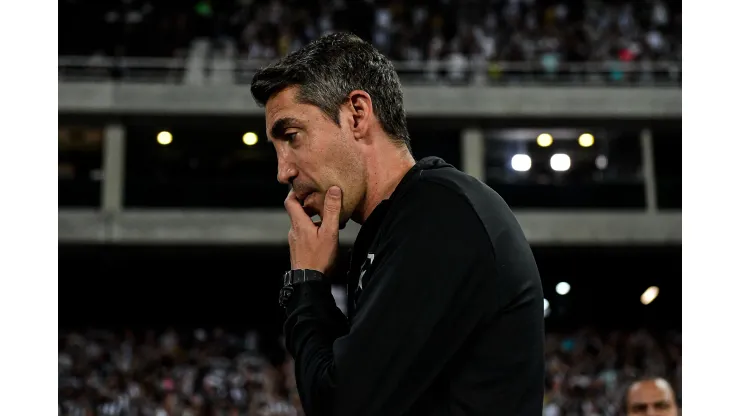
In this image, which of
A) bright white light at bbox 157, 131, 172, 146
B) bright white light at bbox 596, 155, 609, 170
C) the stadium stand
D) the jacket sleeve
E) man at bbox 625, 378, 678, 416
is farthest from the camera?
bright white light at bbox 596, 155, 609, 170

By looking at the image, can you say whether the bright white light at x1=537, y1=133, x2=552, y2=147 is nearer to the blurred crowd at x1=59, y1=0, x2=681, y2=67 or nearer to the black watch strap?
the blurred crowd at x1=59, y1=0, x2=681, y2=67

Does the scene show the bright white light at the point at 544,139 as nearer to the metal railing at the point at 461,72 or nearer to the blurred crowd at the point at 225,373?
the metal railing at the point at 461,72

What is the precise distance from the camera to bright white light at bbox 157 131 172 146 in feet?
53.0

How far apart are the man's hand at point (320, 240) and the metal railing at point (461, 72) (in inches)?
570

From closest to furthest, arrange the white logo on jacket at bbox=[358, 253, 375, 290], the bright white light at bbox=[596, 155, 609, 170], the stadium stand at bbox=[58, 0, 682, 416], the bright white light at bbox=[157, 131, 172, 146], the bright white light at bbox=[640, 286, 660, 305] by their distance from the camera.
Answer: the white logo on jacket at bbox=[358, 253, 375, 290]
the stadium stand at bbox=[58, 0, 682, 416]
the bright white light at bbox=[640, 286, 660, 305]
the bright white light at bbox=[157, 131, 172, 146]
the bright white light at bbox=[596, 155, 609, 170]

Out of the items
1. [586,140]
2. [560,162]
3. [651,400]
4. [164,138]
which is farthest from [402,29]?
[651,400]

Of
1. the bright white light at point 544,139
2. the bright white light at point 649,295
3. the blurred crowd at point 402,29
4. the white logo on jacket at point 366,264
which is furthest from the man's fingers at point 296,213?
the bright white light at point 544,139

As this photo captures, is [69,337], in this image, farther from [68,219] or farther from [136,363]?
[68,219]

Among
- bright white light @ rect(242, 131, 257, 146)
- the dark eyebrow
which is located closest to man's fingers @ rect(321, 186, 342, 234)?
the dark eyebrow

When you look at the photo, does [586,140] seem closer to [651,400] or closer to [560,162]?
[560,162]

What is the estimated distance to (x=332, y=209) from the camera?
4.31 ft

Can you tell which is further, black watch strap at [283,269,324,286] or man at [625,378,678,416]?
man at [625,378,678,416]

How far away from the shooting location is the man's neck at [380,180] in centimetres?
134

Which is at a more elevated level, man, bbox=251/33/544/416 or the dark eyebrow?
the dark eyebrow
